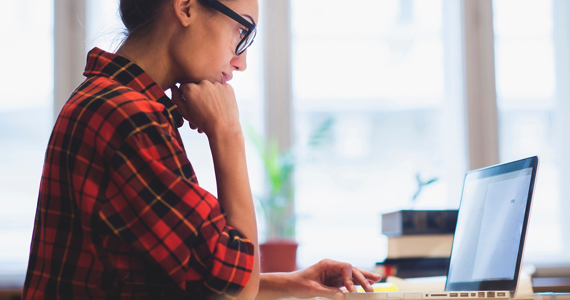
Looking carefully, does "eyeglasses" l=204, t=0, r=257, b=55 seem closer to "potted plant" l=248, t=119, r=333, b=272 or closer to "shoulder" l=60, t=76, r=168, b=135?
"shoulder" l=60, t=76, r=168, b=135

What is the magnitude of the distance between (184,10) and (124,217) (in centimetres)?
44

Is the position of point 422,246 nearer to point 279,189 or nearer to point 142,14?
point 279,189

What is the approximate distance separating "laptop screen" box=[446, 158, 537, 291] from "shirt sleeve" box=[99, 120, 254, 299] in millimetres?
543

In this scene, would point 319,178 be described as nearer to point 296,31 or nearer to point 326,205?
point 326,205

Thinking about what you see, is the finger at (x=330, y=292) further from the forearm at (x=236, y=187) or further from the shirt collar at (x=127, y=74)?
the shirt collar at (x=127, y=74)

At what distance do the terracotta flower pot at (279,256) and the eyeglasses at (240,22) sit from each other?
1.13 m

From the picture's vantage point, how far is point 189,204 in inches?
29.1

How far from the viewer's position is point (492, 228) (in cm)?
106

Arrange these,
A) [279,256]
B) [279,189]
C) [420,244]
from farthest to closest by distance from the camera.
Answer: [279,189] → [279,256] → [420,244]

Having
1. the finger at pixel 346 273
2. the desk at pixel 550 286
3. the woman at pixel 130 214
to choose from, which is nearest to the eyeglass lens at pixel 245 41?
the woman at pixel 130 214

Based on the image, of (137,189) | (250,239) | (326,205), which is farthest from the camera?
(326,205)

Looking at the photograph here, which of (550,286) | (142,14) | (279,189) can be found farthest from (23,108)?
(550,286)

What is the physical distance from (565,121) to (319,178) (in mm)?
1558

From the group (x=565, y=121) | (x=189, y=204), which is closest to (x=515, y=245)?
(x=189, y=204)
